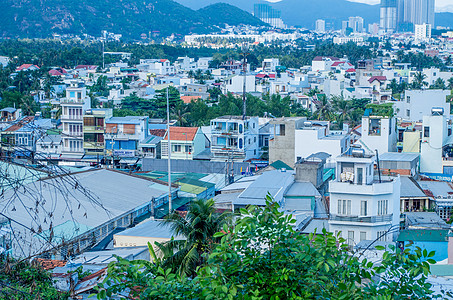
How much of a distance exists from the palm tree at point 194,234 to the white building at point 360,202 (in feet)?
11.3

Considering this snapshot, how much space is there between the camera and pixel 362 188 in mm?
11445

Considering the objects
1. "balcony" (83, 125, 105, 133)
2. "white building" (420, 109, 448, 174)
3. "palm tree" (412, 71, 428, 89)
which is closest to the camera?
"white building" (420, 109, 448, 174)

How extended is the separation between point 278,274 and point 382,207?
7.86 meters

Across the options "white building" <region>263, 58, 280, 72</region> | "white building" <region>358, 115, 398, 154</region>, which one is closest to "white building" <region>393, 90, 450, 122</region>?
"white building" <region>358, 115, 398, 154</region>

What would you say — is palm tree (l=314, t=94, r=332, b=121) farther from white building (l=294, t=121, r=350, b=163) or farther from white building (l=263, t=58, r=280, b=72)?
white building (l=263, t=58, r=280, b=72)

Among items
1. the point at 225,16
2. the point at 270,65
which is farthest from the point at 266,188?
the point at 225,16

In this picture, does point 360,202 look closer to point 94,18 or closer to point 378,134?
point 378,134

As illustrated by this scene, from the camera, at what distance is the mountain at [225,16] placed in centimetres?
16975

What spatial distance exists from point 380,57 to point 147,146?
48.3m

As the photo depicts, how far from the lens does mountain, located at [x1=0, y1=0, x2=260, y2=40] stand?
12238 centimetres

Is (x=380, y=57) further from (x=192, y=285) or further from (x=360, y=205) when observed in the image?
(x=192, y=285)

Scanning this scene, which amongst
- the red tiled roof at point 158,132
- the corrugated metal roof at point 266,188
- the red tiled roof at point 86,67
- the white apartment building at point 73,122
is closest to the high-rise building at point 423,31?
the red tiled roof at point 86,67

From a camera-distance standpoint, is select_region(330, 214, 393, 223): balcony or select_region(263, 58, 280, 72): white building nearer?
select_region(330, 214, 393, 223): balcony

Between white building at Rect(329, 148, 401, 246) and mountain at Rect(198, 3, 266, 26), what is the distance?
517ft
